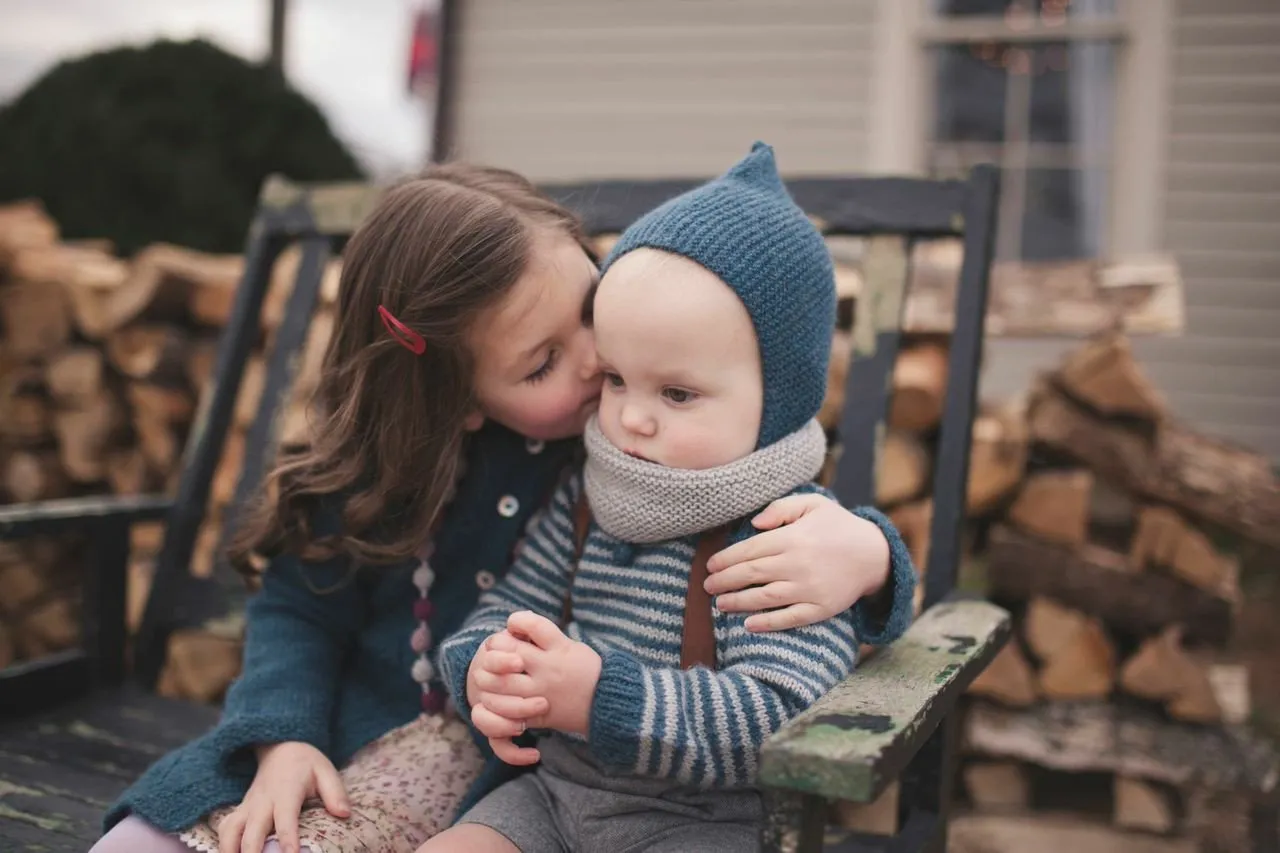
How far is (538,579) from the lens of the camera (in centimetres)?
141

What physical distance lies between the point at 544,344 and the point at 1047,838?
1793 mm

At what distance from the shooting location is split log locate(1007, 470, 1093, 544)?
7.89ft

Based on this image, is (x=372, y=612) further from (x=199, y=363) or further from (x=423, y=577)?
(x=199, y=363)

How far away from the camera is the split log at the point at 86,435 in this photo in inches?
123

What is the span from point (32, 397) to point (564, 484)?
2.32 m

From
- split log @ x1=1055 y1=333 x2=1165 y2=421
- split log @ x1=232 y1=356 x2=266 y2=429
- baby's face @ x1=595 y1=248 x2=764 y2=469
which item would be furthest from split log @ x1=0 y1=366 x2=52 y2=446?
split log @ x1=1055 y1=333 x2=1165 y2=421

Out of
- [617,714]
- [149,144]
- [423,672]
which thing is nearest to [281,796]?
[423,672]

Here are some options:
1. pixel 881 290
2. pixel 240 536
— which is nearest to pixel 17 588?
pixel 240 536

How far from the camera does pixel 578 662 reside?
3.61 feet

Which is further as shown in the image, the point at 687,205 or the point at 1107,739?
the point at 1107,739

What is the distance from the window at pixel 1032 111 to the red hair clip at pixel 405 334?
11.7 ft

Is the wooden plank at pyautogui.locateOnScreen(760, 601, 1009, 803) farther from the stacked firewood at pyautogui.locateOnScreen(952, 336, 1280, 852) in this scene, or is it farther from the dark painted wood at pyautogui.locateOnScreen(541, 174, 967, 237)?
the stacked firewood at pyautogui.locateOnScreen(952, 336, 1280, 852)

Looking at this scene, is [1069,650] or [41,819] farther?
[1069,650]

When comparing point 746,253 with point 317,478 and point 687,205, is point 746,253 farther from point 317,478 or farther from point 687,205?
point 317,478
